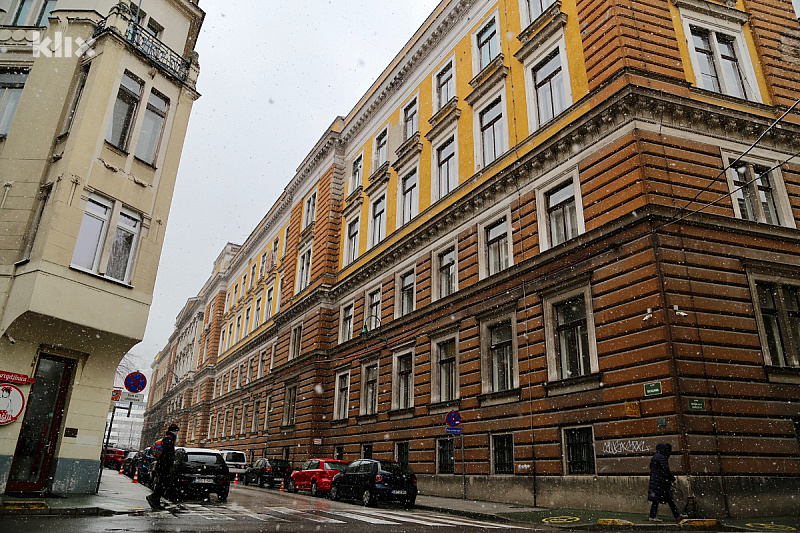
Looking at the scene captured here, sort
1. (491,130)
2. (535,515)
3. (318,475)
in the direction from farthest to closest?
(491,130)
(318,475)
(535,515)

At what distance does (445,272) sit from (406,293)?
355cm

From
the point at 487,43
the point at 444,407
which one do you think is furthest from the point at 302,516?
the point at 487,43

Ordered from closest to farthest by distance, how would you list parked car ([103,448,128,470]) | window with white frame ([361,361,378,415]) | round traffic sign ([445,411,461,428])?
round traffic sign ([445,411,461,428]), window with white frame ([361,361,378,415]), parked car ([103,448,128,470])

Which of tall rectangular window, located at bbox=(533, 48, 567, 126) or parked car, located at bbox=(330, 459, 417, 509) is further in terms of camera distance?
tall rectangular window, located at bbox=(533, 48, 567, 126)

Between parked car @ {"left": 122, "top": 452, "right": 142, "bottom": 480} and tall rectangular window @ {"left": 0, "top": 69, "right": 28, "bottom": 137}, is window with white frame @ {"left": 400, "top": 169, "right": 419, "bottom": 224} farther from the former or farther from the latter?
parked car @ {"left": 122, "top": 452, "right": 142, "bottom": 480}

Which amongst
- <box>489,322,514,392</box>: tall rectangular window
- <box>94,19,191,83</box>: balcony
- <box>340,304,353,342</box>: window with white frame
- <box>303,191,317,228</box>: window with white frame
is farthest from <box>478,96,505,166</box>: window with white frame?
<box>303,191,317,228</box>: window with white frame

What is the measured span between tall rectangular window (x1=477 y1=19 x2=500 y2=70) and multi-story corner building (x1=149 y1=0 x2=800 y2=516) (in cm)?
9

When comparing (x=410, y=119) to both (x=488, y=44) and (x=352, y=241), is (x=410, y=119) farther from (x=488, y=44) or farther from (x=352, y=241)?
(x=352, y=241)

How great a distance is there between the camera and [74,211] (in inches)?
591

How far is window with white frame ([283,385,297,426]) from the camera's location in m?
36.7

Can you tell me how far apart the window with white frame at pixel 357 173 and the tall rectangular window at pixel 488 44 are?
40.6ft

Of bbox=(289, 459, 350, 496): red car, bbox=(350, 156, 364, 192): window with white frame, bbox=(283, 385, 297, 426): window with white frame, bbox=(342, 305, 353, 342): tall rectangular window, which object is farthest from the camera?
bbox=(283, 385, 297, 426): window with white frame

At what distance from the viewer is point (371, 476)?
18.2m
